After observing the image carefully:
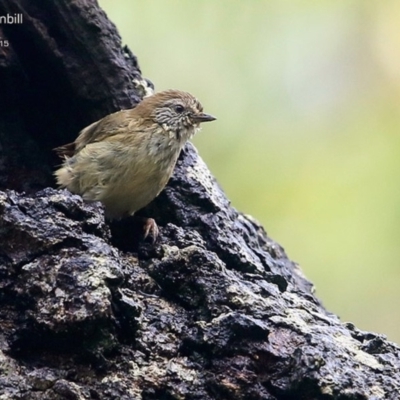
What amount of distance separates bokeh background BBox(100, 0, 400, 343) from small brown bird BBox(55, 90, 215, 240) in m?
1.75

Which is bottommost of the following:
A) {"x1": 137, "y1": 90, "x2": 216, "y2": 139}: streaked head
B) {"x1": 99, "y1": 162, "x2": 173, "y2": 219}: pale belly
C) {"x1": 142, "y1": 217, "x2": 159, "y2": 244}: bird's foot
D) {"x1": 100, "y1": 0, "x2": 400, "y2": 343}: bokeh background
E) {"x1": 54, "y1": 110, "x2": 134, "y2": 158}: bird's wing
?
{"x1": 142, "y1": 217, "x2": 159, "y2": 244}: bird's foot

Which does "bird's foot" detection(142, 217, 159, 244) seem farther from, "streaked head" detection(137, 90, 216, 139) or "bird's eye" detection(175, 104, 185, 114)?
"bird's eye" detection(175, 104, 185, 114)

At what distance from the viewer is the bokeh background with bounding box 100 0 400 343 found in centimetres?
605

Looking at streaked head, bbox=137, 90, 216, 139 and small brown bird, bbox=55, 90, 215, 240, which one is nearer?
small brown bird, bbox=55, 90, 215, 240

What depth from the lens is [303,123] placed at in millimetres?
6602

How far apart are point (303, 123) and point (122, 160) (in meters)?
2.68

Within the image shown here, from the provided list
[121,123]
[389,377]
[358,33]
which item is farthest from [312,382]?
[358,33]

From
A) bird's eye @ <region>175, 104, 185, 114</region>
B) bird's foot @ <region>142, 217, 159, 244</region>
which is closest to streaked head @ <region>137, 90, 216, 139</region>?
bird's eye @ <region>175, 104, 185, 114</region>

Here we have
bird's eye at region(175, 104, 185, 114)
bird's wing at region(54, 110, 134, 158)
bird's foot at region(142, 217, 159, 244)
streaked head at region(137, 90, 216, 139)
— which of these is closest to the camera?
bird's foot at region(142, 217, 159, 244)

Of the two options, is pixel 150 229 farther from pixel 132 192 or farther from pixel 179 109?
pixel 179 109

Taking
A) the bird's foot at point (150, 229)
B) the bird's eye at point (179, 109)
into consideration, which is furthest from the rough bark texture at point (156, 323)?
the bird's eye at point (179, 109)

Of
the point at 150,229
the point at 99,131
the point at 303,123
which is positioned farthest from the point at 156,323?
the point at 303,123

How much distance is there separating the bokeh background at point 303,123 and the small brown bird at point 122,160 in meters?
1.75

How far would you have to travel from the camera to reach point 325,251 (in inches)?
246
